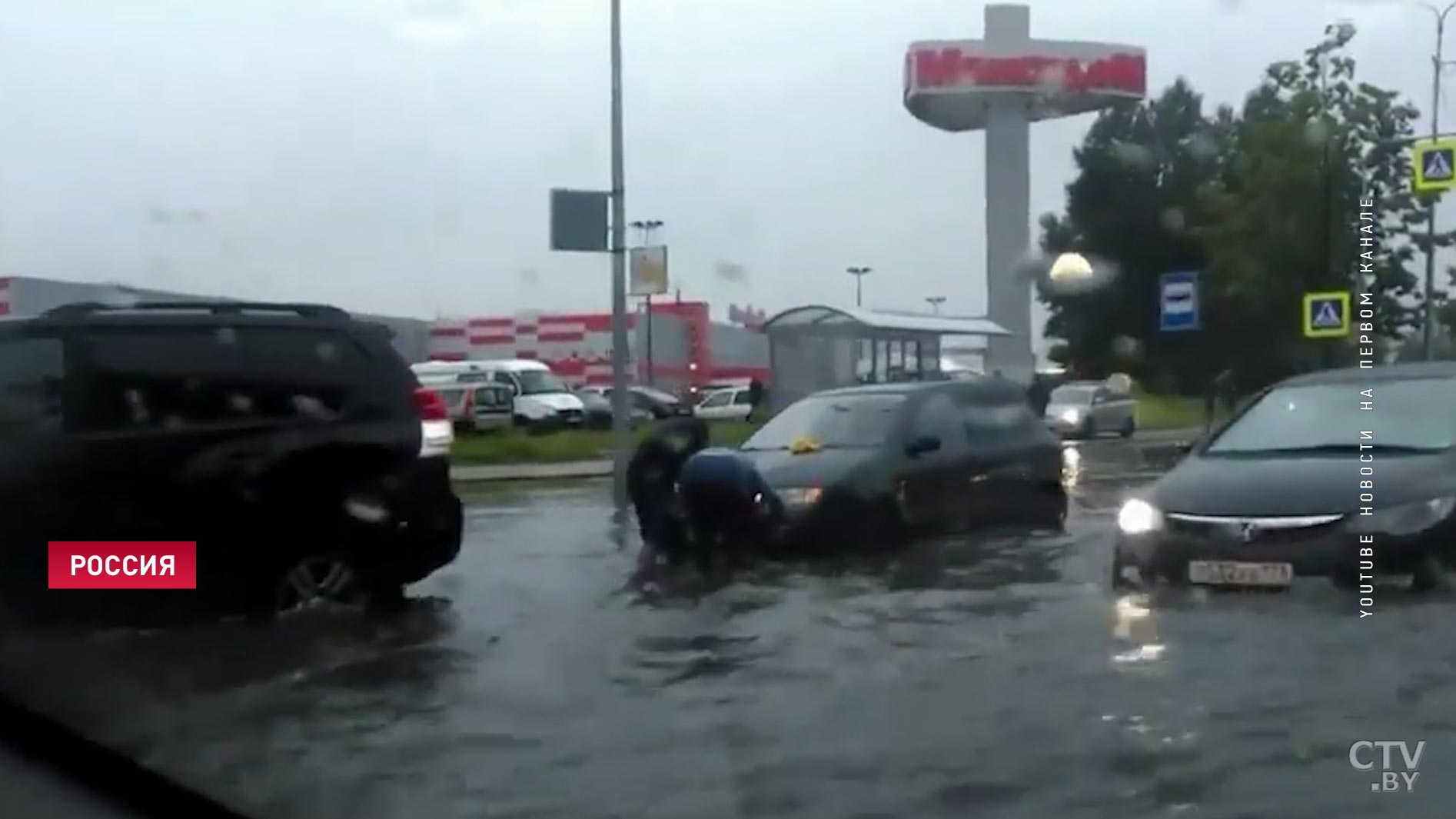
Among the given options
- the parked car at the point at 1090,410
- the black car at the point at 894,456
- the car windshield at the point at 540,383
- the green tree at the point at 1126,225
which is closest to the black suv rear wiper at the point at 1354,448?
the green tree at the point at 1126,225

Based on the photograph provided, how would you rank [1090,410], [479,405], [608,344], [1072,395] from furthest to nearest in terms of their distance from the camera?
1. [1090,410]
2. [1072,395]
3. [479,405]
4. [608,344]

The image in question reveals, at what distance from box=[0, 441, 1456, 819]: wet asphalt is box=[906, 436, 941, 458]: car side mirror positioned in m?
1.39

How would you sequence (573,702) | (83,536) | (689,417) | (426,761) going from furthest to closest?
(689,417) → (83,536) → (573,702) → (426,761)

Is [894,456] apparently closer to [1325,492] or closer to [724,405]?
[724,405]

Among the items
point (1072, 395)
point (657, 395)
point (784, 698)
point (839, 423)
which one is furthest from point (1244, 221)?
point (839, 423)

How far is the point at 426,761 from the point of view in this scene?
669 cm

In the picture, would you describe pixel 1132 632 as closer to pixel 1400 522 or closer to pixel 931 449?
pixel 1400 522

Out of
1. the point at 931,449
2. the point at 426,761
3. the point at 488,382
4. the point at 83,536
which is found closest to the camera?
the point at 426,761

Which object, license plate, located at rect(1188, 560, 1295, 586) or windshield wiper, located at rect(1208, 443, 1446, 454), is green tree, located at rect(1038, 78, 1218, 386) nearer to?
windshield wiper, located at rect(1208, 443, 1446, 454)

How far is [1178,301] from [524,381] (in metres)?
3.36

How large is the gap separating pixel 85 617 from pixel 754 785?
12.8 ft

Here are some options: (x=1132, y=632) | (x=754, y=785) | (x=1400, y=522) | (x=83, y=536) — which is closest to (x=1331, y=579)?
(x=1400, y=522)

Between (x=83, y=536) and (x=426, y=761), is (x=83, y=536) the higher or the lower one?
the higher one

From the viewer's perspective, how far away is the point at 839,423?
12.1 metres
